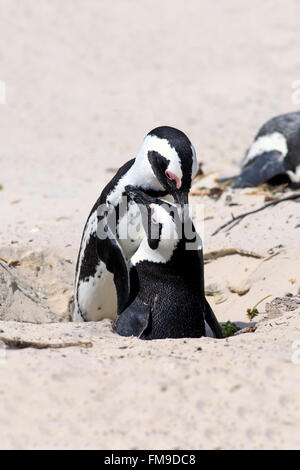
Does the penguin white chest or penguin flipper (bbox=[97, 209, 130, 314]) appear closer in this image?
penguin flipper (bbox=[97, 209, 130, 314])

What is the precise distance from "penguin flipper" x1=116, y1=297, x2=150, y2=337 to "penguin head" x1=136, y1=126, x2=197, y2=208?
47 cm

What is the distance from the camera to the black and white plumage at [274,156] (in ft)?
20.1

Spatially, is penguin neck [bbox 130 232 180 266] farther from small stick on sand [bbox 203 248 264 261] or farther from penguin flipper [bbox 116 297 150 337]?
small stick on sand [bbox 203 248 264 261]

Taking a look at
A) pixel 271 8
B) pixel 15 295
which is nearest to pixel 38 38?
pixel 271 8

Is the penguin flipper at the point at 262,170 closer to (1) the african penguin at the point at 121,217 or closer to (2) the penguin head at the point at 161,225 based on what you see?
(1) the african penguin at the point at 121,217

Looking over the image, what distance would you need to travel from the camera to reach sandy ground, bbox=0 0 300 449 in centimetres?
222

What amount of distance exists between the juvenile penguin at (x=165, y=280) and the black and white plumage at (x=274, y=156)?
2.79m

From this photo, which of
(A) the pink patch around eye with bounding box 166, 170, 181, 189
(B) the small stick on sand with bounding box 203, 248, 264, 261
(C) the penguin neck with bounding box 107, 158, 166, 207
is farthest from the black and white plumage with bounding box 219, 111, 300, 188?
(A) the pink patch around eye with bounding box 166, 170, 181, 189

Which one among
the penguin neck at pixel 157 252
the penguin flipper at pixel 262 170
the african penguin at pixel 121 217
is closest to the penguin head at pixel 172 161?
the african penguin at pixel 121 217

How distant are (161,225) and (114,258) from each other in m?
0.34

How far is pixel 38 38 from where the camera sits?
10.5 metres

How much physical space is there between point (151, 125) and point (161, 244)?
571 centimetres

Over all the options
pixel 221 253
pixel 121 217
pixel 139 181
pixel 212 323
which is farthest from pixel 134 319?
pixel 221 253

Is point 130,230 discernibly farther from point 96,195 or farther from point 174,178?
point 96,195
